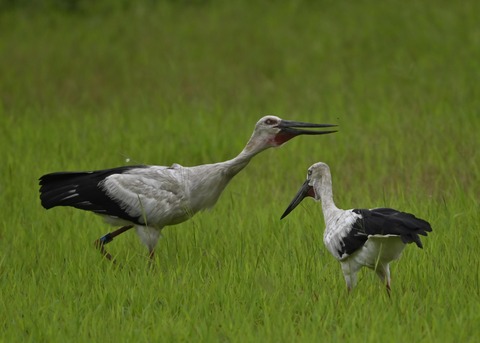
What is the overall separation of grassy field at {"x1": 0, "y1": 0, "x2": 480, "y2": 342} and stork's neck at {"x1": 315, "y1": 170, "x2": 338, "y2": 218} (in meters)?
0.47

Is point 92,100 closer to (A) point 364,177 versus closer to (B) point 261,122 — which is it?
(A) point 364,177

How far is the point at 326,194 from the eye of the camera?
6.53m

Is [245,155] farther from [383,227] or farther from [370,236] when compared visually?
[383,227]

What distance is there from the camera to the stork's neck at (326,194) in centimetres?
646

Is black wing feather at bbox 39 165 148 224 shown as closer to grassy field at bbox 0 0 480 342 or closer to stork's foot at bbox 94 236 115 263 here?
stork's foot at bbox 94 236 115 263

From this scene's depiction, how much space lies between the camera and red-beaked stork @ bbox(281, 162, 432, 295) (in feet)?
18.1

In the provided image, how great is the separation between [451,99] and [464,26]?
2.89 meters

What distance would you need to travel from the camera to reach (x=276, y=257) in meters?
7.18

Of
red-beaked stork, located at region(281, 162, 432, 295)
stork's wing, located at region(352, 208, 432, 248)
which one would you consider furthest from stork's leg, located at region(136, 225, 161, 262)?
stork's wing, located at region(352, 208, 432, 248)

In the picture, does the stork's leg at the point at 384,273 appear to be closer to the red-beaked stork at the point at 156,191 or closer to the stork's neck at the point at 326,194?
the stork's neck at the point at 326,194

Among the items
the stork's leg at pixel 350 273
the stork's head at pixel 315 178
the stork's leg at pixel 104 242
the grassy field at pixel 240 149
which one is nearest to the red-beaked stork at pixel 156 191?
the stork's leg at pixel 104 242

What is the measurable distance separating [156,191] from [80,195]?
0.59m

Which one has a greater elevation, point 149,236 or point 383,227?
point 149,236

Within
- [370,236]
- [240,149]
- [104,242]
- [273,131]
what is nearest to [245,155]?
[273,131]
